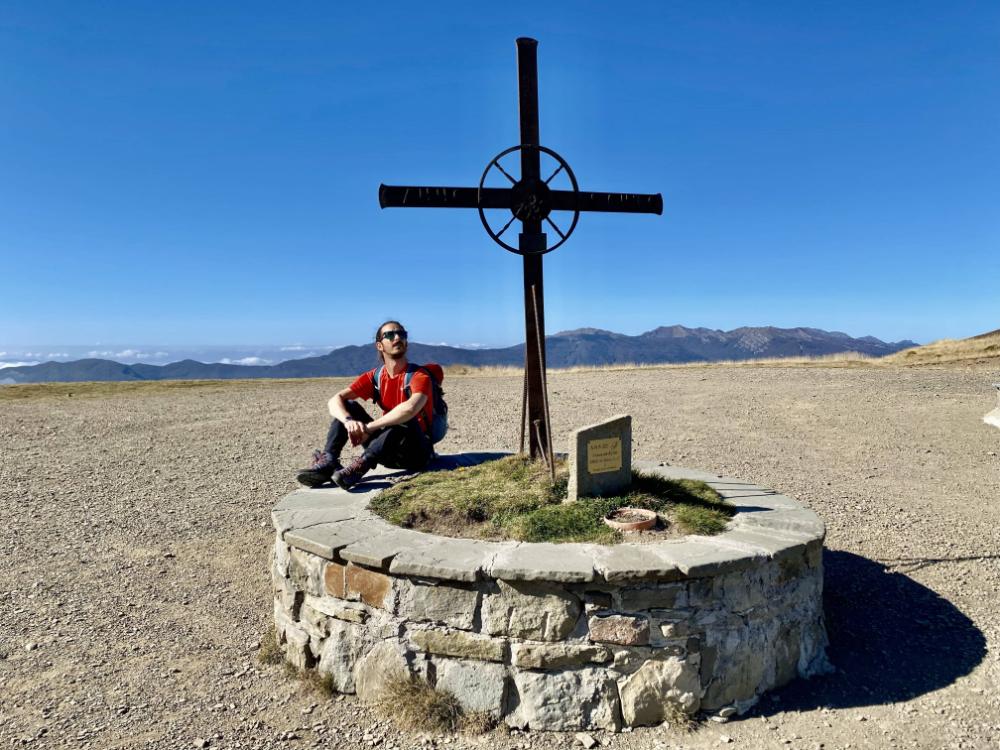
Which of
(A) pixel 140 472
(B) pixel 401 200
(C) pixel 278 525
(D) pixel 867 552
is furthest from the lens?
(A) pixel 140 472

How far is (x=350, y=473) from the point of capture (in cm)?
536

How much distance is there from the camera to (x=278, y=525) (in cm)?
461

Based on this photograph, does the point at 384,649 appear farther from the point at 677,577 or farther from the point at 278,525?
the point at 677,577

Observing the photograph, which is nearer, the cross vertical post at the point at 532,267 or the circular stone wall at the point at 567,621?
the circular stone wall at the point at 567,621

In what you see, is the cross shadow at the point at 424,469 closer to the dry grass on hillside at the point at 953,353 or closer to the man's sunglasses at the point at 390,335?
the man's sunglasses at the point at 390,335

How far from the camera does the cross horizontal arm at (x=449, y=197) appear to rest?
544cm

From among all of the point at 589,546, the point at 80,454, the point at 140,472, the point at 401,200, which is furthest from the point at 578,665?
the point at 80,454


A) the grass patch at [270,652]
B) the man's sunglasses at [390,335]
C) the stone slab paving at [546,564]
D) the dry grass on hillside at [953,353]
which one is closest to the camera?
the stone slab paving at [546,564]

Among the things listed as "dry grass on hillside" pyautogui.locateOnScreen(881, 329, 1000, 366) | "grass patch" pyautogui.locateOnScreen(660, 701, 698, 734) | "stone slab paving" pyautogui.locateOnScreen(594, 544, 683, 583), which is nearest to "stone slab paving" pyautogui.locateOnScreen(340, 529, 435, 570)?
"stone slab paving" pyautogui.locateOnScreen(594, 544, 683, 583)

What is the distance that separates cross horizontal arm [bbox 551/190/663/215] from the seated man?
1.64 m

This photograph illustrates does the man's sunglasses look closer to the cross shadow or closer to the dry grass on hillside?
the cross shadow

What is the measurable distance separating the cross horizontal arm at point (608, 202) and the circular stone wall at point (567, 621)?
9.12 feet

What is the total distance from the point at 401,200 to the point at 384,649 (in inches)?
128

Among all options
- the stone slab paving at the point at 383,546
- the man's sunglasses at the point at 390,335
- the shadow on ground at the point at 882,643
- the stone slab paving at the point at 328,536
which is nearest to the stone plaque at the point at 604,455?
the stone slab paving at the point at 383,546
